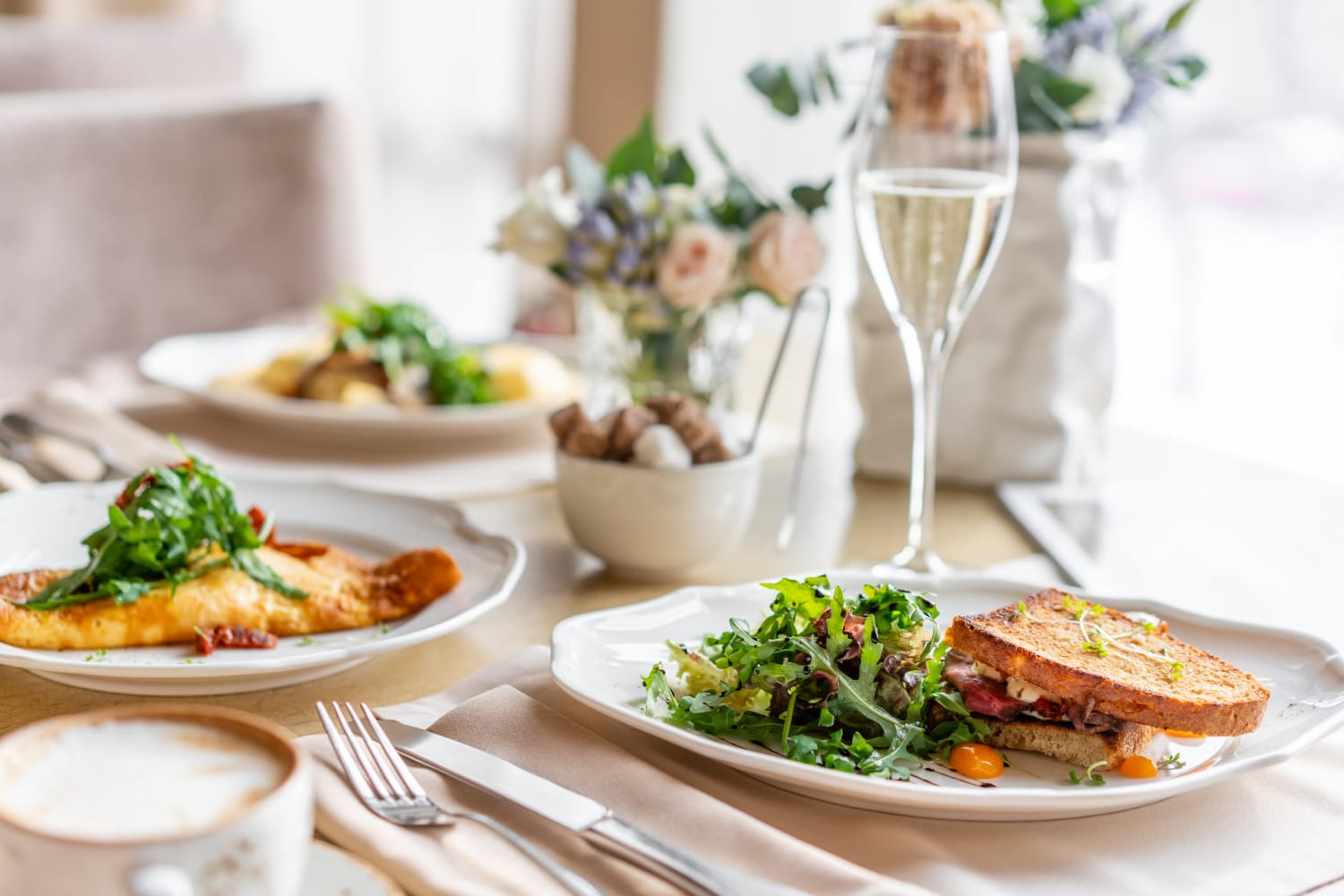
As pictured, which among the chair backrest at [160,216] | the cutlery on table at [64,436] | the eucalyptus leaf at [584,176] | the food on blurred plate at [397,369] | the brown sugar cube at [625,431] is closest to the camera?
the brown sugar cube at [625,431]

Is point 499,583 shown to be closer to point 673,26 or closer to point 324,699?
point 324,699

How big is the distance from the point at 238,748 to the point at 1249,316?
4.99 m

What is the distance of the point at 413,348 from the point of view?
180cm

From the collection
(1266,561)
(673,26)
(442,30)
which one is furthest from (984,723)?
(442,30)

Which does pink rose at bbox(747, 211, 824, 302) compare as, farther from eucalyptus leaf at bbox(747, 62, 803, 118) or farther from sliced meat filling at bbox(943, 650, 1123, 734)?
sliced meat filling at bbox(943, 650, 1123, 734)

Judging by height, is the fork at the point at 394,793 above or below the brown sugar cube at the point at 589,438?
below

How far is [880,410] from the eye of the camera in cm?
162

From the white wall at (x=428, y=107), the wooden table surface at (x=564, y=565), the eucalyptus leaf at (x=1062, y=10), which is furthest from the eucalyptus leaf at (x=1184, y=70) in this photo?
the white wall at (x=428, y=107)

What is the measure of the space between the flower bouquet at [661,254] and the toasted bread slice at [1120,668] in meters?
0.64

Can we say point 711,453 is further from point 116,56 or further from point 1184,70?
point 116,56

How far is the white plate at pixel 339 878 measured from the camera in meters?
0.62

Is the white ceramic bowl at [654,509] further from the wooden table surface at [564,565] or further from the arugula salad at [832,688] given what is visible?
the arugula salad at [832,688]

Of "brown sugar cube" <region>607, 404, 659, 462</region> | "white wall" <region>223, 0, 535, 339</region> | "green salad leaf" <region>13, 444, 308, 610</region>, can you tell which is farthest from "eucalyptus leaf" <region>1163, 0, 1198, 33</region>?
"white wall" <region>223, 0, 535, 339</region>

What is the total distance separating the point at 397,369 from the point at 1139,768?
1.15m
